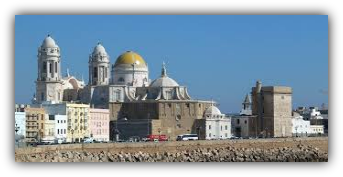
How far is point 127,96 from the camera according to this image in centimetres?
7456

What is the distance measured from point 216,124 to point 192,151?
2161cm

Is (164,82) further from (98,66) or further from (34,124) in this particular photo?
(34,124)

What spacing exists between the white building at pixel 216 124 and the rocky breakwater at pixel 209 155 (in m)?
14.2

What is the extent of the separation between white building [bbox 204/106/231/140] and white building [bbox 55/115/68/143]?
40.5 ft

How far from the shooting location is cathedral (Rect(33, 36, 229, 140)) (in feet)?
232

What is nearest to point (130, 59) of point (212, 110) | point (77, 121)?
point (212, 110)

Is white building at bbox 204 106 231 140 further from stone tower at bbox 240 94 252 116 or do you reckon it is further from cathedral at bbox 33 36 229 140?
stone tower at bbox 240 94 252 116

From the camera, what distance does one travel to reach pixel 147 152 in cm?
4769

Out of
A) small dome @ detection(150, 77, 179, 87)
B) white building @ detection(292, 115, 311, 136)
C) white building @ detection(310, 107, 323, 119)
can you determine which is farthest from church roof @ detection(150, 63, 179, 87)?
white building @ detection(310, 107, 323, 119)

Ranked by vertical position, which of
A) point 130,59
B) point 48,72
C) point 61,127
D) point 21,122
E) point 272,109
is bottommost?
point 61,127

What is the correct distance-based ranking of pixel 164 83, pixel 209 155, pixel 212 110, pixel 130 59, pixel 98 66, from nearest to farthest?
pixel 209 155
pixel 212 110
pixel 164 83
pixel 98 66
pixel 130 59

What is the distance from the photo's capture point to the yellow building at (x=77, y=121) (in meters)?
64.8

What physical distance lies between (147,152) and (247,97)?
37.5 metres
